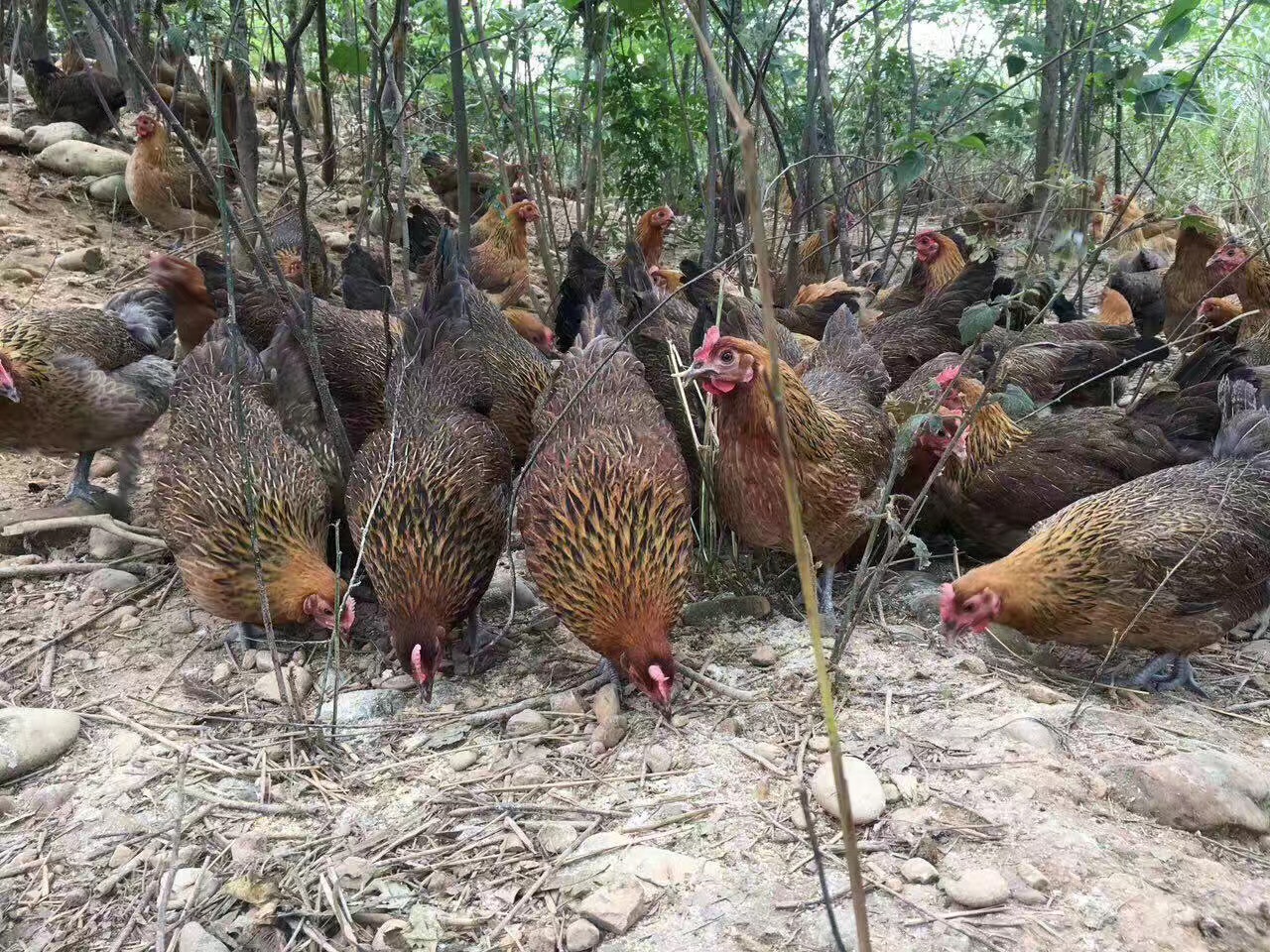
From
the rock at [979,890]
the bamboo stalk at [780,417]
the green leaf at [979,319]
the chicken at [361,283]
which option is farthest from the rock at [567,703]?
the chicken at [361,283]

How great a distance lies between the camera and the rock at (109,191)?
7781 millimetres

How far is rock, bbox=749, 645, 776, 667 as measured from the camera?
3225mm

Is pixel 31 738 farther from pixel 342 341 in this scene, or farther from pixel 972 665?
pixel 972 665

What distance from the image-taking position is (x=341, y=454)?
396cm

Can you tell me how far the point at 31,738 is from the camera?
9.02 ft

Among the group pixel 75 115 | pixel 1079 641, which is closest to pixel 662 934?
pixel 1079 641

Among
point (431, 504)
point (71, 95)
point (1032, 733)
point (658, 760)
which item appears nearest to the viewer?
point (1032, 733)

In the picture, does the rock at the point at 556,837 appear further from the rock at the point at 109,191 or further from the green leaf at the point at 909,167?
the rock at the point at 109,191

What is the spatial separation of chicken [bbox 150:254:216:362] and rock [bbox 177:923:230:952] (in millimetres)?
3808

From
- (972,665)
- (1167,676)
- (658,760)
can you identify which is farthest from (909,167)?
(658,760)

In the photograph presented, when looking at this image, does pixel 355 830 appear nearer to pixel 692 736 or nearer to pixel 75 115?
pixel 692 736

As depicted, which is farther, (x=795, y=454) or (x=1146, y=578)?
(x=795, y=454)

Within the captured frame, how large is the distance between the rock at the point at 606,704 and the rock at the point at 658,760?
0.23 m

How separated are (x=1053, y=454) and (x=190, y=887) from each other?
3.97m
